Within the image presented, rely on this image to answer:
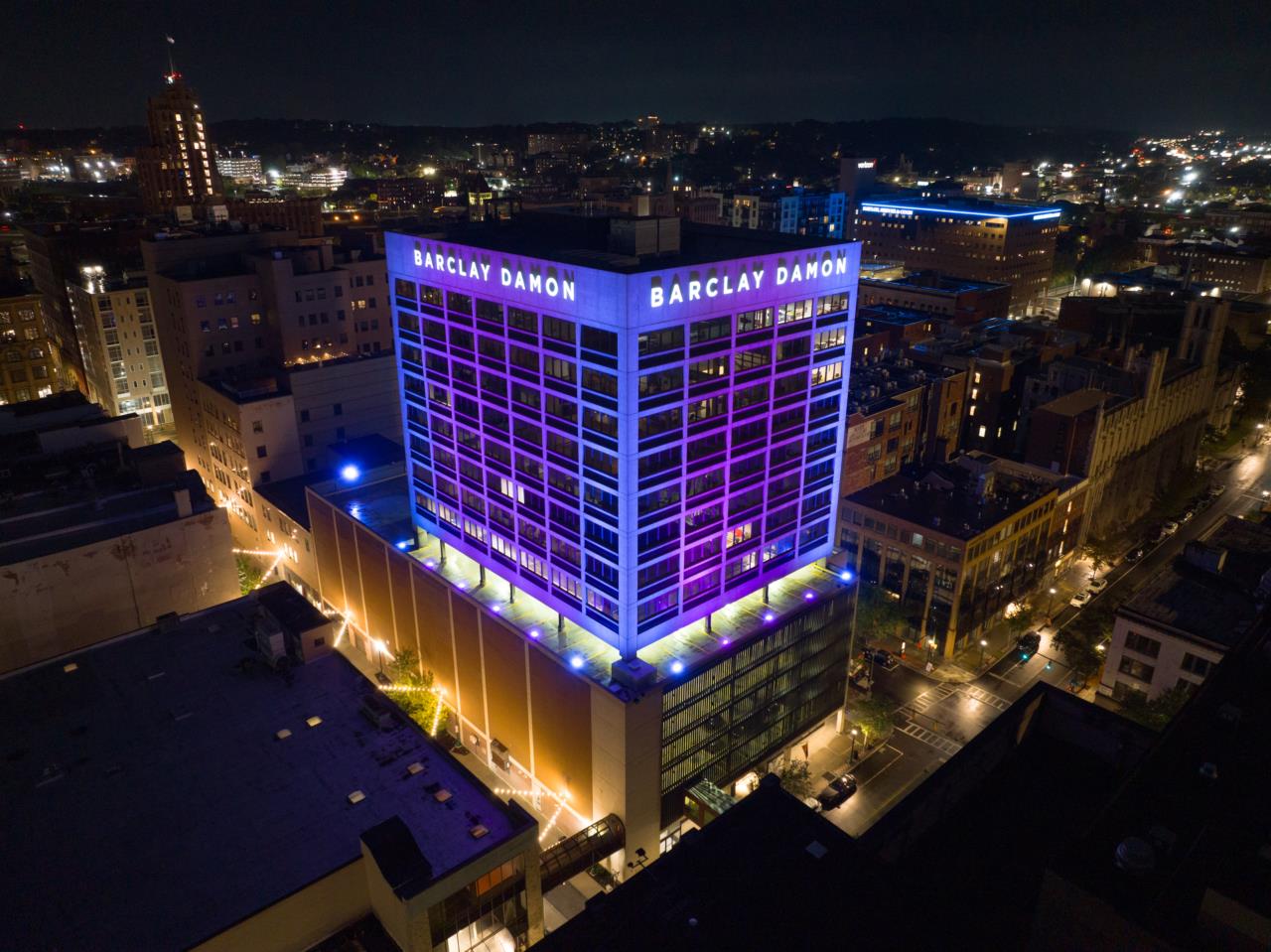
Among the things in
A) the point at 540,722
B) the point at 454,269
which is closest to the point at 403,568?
the point at 540,722

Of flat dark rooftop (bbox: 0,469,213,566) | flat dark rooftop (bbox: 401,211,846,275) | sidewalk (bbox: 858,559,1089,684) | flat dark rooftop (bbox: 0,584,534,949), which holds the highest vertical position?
flat dark rooftop (bbox: 401,211,846,275)

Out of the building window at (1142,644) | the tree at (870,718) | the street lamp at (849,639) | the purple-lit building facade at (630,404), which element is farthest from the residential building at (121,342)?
the building window at (1142,644)

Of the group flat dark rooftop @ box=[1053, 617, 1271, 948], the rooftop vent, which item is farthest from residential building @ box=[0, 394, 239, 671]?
the rooftop vent

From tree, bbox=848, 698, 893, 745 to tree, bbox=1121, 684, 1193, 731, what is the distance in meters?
24.0

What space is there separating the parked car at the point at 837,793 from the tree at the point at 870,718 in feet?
20.6

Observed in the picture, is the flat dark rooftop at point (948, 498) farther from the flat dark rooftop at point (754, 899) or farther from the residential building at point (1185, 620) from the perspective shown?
the flat dark rooftop at point (754, 899)

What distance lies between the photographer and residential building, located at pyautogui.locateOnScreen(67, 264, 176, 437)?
496ft

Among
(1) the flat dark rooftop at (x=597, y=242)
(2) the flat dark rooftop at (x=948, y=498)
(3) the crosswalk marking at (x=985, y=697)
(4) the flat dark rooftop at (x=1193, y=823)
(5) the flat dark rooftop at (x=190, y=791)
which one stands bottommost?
(3) the crosswalk marking at (x=985, y=697)

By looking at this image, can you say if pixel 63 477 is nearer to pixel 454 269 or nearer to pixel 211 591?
pixel 211 591

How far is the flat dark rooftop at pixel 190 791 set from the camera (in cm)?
4906

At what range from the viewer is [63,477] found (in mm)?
95688

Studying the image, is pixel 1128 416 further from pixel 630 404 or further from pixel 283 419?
pixel 283 419

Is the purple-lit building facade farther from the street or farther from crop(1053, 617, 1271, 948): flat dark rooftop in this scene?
crop(1053, 617, 1271, 948): flat dark rooftop

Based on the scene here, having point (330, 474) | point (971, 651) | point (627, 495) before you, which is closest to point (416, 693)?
point (330, 474)
